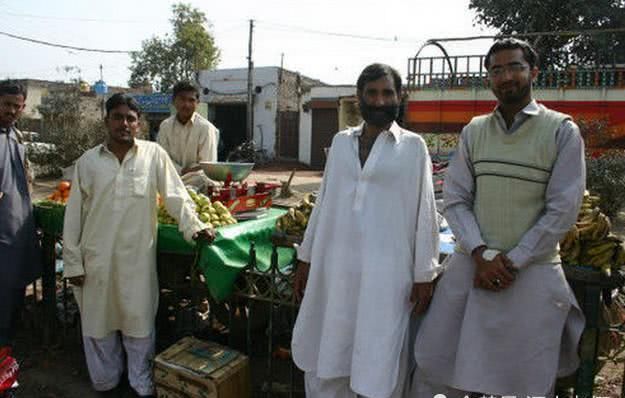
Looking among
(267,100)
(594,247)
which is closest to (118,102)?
(594,247)

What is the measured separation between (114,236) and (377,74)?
1927mm

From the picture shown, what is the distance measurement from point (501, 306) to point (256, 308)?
7.39 ft

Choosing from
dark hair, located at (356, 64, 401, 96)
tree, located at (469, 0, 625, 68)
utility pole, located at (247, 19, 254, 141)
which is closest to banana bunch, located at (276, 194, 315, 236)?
dark hair, located at (356, 64, 401, 96)

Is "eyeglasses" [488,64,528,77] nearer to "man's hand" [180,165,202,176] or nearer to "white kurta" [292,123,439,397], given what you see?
"white kurta" [292,123,439,397]

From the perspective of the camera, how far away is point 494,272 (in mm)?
Answer: 2244

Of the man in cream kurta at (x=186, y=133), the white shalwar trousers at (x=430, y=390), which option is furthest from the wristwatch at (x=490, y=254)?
the man in cream kurta at (x=186, y=133)

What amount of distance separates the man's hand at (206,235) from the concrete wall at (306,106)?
1946 cm

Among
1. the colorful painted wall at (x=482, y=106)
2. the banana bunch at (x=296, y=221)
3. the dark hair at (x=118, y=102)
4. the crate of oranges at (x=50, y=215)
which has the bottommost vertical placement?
the crate of oranges at (x=50, y=215)

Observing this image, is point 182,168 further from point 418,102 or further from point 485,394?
point 418,102

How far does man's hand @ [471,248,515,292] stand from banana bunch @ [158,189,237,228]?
193 cm

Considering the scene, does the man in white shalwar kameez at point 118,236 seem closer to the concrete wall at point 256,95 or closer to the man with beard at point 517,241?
the man with beard at point 517,241

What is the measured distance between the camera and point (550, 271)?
2.28m

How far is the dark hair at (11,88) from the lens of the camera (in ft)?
12.1

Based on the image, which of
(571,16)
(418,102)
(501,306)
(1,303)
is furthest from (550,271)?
(571,16)
